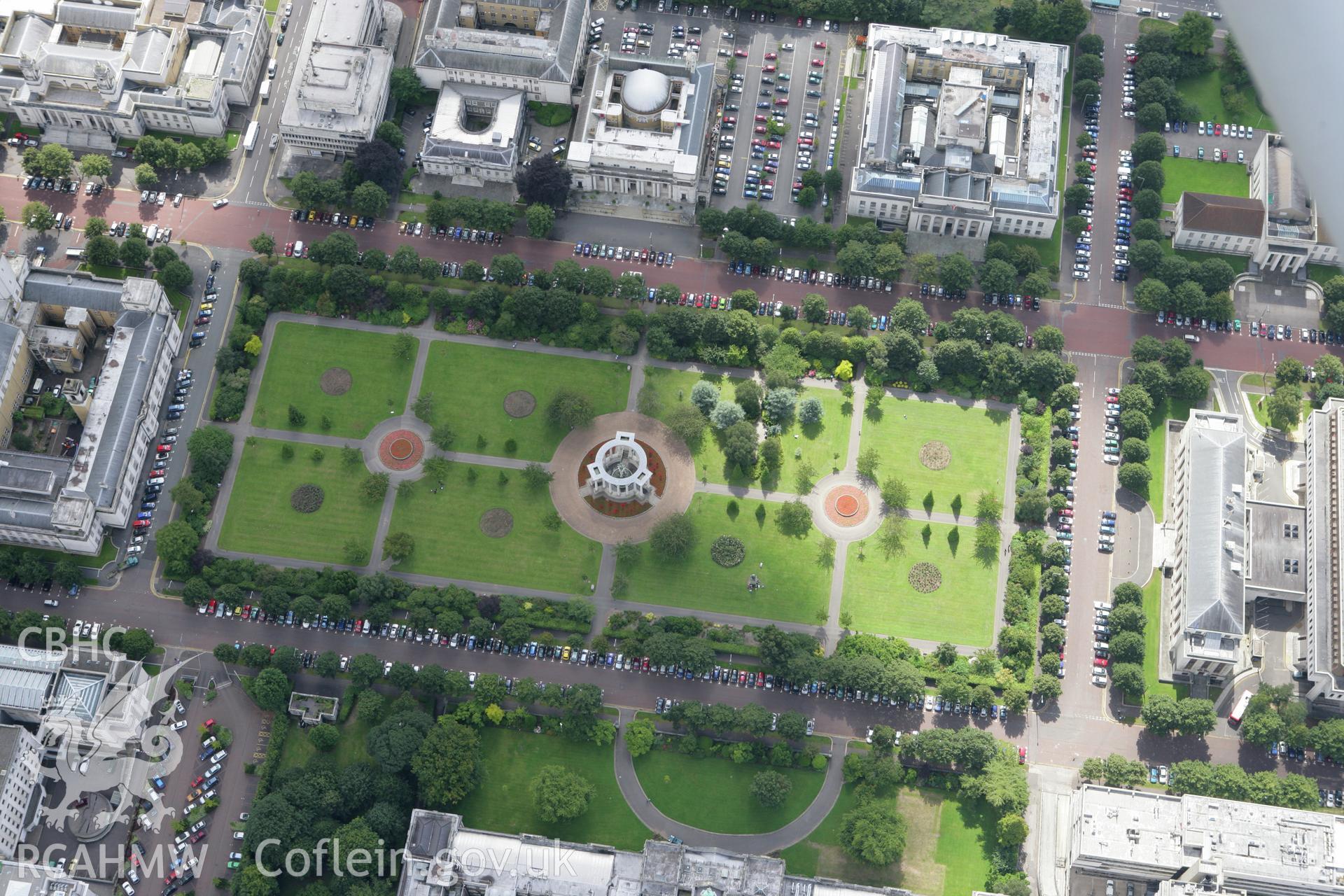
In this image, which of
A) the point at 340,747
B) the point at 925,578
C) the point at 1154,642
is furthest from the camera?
the point at 925,578

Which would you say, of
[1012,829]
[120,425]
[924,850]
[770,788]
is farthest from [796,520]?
[120,425]

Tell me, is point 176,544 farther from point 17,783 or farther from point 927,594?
point 927,594

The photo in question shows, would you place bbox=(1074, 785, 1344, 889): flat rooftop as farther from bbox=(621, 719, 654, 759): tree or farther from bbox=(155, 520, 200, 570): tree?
bbox=(155, 520, 200, 570): tree

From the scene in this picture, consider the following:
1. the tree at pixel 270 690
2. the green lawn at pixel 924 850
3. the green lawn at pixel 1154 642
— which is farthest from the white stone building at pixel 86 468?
the green lawn at pixel 1154 642

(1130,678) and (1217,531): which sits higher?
(1217,531)

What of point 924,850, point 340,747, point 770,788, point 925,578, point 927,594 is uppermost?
point 925,578

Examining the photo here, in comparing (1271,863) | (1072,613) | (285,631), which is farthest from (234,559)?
(1271,863)
